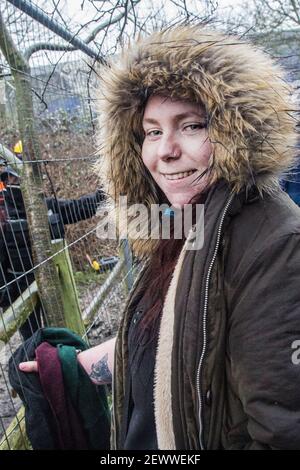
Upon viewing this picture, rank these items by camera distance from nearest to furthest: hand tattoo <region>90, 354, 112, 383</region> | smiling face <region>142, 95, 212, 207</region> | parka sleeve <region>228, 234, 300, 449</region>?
parka sleeve <region>228, 234, 300, 449</region>
smiling face <region>142, 95, 212, 207</region>
hand tattoo <region>90, 354, 112, 383</region>

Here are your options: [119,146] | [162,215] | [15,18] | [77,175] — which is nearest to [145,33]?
[119,146]

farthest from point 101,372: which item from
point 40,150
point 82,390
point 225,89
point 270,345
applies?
point 40,150

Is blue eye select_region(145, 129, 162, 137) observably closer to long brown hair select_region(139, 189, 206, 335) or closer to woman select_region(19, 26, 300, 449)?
woman select_region(19, 26, 300, 449)

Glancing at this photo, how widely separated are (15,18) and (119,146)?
1204mm

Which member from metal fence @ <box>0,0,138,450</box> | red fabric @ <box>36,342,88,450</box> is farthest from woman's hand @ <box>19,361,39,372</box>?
metal fence @ <box>0,0,138,450</box>

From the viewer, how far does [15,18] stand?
2205 millimetres

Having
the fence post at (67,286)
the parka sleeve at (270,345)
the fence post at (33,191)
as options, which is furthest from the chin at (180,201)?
the fence post at (67,286)

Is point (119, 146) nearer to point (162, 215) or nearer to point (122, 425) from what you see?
point (162, 215)

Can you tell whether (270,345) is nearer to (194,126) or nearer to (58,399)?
(194,126)

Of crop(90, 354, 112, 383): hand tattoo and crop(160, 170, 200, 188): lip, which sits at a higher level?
crop(160, 170, 200, 188): lip

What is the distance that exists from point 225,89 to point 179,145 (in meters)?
0.23

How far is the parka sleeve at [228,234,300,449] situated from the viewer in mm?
946

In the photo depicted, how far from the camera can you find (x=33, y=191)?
240cm

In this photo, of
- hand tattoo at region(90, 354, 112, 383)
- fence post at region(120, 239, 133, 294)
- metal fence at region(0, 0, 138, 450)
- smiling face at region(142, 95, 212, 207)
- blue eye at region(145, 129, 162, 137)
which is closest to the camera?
smiling face at region(142, 95, 212, 207)
